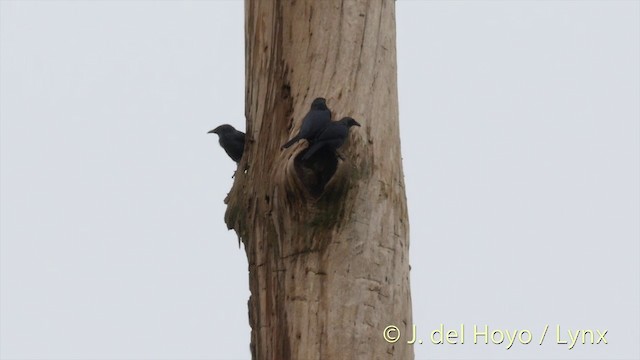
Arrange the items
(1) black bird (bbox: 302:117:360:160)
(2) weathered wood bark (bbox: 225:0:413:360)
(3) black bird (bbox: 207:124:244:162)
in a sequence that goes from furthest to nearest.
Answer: (3) black bird (bbox: 207:124:244:162), (2) weathered wood bark (bbox: 225:0:413:360), (1) black bird (bbox: 302:117:360:160)

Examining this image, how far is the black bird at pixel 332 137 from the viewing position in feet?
17.1

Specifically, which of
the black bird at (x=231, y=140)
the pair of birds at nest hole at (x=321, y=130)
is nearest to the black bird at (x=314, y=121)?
the pair of birds at nest hole at (x=321, y=130)

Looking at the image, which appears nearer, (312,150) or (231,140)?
(312,150)

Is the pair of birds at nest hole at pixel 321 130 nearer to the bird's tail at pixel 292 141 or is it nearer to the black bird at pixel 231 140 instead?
the bird's tail at pixel 292 141

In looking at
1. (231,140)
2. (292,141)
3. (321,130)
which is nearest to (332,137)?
(321,130)

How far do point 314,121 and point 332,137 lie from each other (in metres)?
0.12

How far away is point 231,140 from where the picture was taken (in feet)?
21.0

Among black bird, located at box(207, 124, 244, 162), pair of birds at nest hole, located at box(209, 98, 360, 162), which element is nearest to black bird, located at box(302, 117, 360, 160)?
pair of birds at nest hole, located at box(209, 98, 360, 162)

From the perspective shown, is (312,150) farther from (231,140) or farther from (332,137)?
(231,140)

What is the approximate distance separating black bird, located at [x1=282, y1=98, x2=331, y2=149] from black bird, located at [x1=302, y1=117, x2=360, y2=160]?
22 mm

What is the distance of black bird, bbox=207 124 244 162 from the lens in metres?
6.30

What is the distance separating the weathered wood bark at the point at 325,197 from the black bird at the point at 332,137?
0.20 feet

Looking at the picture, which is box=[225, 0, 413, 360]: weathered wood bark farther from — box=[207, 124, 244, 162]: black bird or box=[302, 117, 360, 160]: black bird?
box=[207, 124, 244, 162]: black bird

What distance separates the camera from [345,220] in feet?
17.8
